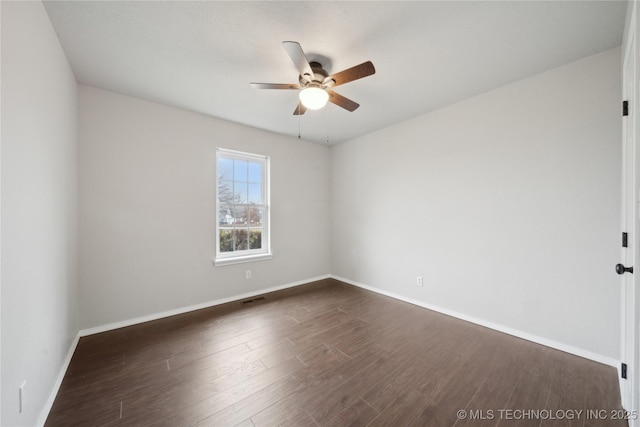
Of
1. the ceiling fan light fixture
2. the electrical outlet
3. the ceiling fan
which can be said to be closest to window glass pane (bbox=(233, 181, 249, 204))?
the ceiling fan

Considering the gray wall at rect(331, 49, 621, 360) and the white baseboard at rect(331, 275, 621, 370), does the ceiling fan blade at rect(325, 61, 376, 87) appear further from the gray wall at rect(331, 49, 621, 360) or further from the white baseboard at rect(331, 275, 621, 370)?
the white baseboard at rect(331, 275, 621, 370)

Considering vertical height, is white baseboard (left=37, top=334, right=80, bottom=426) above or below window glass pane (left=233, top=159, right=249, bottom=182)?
→ below

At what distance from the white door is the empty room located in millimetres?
35

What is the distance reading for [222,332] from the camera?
2496mm

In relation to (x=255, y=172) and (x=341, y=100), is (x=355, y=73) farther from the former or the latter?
(x=255, y=172)

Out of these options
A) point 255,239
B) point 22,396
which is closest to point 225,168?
point 255,239

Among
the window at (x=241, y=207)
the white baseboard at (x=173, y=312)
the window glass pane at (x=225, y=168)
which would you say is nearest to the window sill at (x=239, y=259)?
the window at (x=241, y=207)

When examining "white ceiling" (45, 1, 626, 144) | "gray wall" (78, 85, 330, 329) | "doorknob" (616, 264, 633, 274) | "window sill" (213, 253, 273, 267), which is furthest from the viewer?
"window sill" (213, 253, 273, 267)

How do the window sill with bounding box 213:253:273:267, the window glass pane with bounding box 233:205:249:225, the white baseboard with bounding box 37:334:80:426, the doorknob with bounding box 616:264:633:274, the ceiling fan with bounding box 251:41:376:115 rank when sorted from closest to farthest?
the doorknob with bounding box 616:264:633:274
the white baseboard with bounding box 37:334:80:426
the ceiling fan with bounding box 251:41:376:115
the window sill with bounding box 213:253:273:267
the window glass pane with bounding box 233:205:249:225

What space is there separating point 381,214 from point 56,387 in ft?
12.3

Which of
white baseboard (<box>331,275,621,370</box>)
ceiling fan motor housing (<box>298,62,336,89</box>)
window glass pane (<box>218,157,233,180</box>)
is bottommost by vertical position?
white baseboard (<box>331,275,621,370</box>)

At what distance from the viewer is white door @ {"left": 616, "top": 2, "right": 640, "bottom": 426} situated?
3.73 ft

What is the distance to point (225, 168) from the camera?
3455 mm

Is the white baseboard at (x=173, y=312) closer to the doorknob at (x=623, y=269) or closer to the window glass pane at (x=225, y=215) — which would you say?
the window glass pane at (x=225, y=215)
